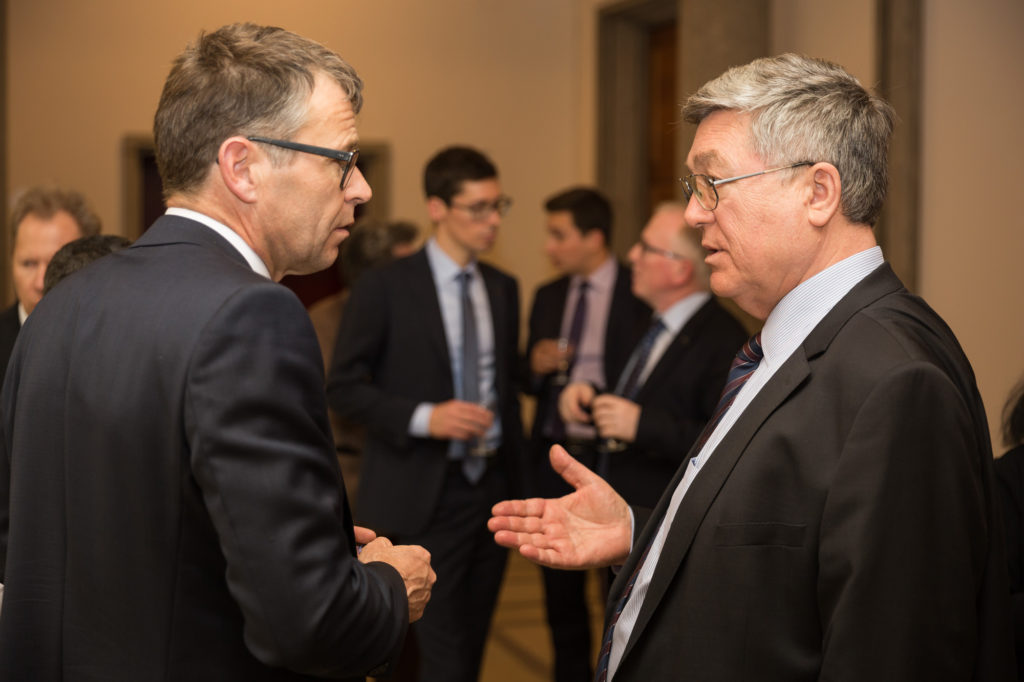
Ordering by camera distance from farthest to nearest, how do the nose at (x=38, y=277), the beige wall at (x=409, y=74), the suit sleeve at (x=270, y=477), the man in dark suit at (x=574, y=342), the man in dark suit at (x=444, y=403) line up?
the beige wall at (x=409, y=74)
the man in dark suit at (x=574, y=342)
the man in dark suit at (x=444, y=403)
the nose at (x=38, y=277)
the suit sleeve at (x=270, y=477)

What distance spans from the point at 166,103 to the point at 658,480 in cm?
238

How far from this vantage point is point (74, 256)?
218cm

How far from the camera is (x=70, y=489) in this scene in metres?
1.40

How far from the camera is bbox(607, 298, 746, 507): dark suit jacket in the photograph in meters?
3.33

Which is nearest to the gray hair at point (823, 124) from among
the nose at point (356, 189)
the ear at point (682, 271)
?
the nose at point (356, 189)

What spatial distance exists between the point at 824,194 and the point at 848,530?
0.58 m

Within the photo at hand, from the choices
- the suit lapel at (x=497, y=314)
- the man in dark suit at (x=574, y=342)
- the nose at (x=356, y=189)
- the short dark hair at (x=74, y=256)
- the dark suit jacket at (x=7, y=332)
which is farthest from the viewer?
the man in dark suit at (x=574, y=342)

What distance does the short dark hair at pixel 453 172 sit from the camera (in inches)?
154

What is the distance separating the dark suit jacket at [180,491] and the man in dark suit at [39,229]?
1471mm

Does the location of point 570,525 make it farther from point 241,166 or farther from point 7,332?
point 7,332

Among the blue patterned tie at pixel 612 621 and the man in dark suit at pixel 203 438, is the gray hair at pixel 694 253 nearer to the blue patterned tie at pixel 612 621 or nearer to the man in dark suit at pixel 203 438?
the blue patterned tie at pixel 612 621

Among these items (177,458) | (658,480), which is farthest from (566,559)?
(658,480)

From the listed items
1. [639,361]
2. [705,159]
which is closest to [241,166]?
[705,159]

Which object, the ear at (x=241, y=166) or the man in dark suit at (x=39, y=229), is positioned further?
the man in dark suit at (x=39, y=229)
